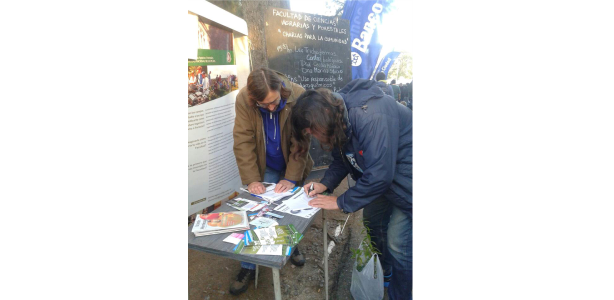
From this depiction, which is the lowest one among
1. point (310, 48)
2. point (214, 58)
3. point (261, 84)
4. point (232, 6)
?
point (261, 84)

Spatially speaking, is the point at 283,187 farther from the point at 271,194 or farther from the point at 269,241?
the point at 269,241

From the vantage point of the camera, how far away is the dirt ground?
2002 mm

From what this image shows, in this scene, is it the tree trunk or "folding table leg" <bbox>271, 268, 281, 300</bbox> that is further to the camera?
Answer: the tree trunk

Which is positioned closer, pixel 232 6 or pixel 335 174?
pixel 335 174

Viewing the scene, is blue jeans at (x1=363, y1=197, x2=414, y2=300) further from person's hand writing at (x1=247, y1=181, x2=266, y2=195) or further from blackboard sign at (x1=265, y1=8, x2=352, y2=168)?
blackboard sign at (x1=265, y1=8, x2=352, y2=168)

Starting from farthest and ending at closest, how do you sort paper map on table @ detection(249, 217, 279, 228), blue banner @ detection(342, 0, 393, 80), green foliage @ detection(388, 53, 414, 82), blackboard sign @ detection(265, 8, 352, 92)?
blue banner @ detection(342, 0, 393, 80)
blackboard sign @ detection(265, 8, 352, 92)
paper map on table @ detection(249, 217, 279, 228)
green foliage @ detection(388, 53, 414, 82)

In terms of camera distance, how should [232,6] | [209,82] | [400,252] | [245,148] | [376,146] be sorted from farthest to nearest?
1. [232,6]
2. [245,148]
3. [209,82]
4. [400,252]
5. [376,146]

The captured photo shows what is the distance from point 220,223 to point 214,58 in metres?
1.06

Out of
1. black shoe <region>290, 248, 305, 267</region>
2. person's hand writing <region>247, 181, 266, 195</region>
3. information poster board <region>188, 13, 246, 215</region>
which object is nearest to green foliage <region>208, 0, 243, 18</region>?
information poster board <region>188, 13, 246, 215</region>

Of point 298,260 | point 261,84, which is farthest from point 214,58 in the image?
point 298,260

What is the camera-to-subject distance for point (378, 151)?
145 cm
